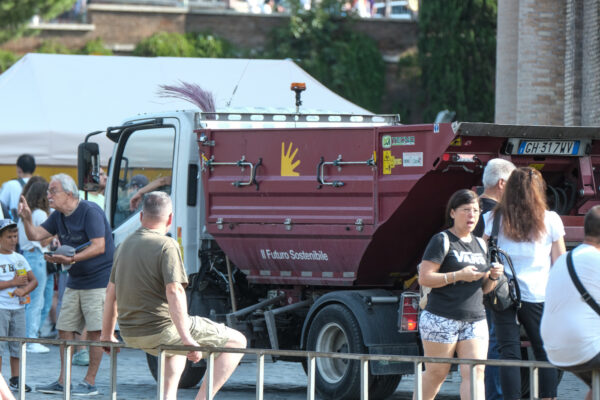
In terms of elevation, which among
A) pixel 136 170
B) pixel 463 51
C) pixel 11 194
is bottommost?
pixel 11 194

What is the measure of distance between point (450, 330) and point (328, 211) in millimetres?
2377

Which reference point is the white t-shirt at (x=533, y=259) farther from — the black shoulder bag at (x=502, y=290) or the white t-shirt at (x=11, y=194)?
the white t-shirt at (x=11, y=194)

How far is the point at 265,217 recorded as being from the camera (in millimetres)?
10289

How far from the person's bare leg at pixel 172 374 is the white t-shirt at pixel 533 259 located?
211 cm

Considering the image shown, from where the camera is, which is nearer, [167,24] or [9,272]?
[9,272]

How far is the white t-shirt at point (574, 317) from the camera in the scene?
582 cm

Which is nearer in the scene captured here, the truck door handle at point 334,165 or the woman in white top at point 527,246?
the woman in white top at point 527,246

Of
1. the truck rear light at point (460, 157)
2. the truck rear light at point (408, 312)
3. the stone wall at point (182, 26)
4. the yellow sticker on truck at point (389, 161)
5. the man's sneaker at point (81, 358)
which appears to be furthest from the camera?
the stone wall at point (182, 26)

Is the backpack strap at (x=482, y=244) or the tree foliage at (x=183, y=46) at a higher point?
the tree foliage at (x=183, y=46)

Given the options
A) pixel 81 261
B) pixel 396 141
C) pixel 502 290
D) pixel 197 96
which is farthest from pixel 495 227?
pixel 197 96

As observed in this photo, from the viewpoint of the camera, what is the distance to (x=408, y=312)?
944 cm

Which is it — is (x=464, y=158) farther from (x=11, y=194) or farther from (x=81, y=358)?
(x=11, y=194)

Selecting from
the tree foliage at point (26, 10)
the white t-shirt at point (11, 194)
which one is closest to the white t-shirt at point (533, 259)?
the white t-shirt at point (11, 194)

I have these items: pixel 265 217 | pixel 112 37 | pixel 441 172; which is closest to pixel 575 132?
pixel 441 172
